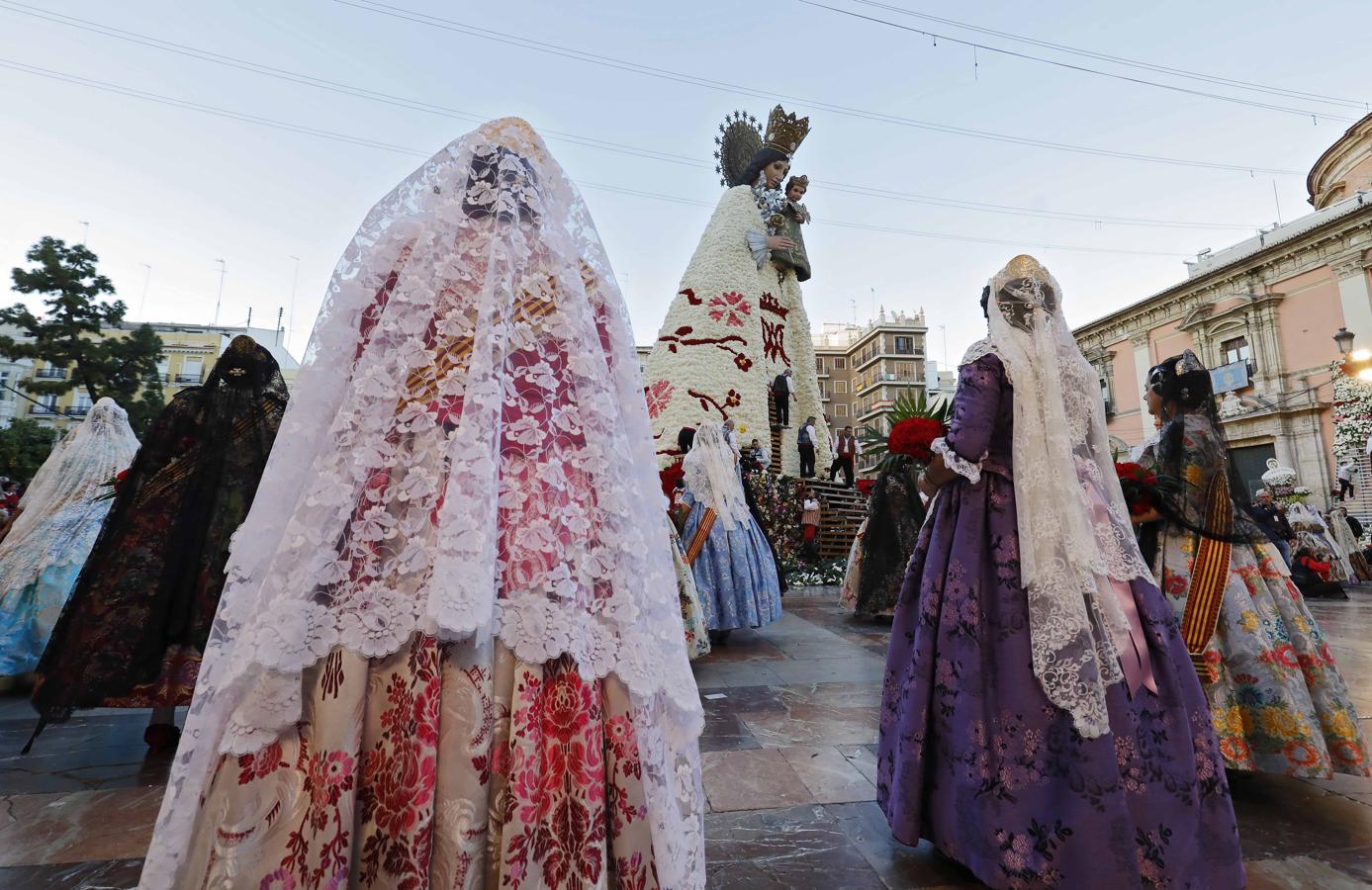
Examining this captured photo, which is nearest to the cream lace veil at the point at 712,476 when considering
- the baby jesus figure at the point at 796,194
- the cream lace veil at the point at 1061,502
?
the cream lace veil at the point at 1061,502

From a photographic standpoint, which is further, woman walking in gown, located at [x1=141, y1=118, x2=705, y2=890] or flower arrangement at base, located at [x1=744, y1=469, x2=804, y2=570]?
flower arrangement at base, located at [x1=744, y1=469, x2=804, y2=570]

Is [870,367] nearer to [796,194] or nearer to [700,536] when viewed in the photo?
[796,194]

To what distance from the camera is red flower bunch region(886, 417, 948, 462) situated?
247cm

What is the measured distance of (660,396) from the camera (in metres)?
8.44

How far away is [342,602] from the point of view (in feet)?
3.42

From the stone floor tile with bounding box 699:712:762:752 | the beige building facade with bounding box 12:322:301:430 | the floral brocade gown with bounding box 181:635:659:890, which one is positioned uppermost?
the beige building facade with bounding box 12:322:301:430

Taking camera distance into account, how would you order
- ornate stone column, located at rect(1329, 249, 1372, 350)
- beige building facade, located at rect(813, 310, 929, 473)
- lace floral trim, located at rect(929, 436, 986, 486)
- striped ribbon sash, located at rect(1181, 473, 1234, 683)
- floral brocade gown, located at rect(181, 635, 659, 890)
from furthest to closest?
beige building facade, located at rect(813, 310, 929, 473), ornate stone column, located at rect(1329, 249, 1372, 350), striped ribbon sash, located at rect(1181, 473, 1234, 683), lace floral trim, located at rect(929, 436, 986, 486), floral brocade gown, located at rect(181, 635, 659, 890)

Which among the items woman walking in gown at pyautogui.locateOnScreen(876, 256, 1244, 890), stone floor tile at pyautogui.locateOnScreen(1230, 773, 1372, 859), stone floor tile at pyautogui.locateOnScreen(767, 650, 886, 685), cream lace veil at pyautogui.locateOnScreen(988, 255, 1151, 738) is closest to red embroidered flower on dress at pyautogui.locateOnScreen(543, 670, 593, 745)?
woman walking in gown at pyautogui.locateOnScreen(876, 256, 1244, 890)

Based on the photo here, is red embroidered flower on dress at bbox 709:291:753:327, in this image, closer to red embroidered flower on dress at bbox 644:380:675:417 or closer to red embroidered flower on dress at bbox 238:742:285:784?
red embroidered flower on dress at bbox 644:380:675:417

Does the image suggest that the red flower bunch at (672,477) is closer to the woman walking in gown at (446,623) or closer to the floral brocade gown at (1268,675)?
the floral brocade gown at (1268,675)

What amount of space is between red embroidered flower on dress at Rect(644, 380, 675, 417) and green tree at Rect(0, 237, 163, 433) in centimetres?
1941

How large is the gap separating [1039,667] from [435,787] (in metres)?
1.44

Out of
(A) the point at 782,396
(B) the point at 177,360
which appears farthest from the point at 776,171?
(B) the point at 177,360

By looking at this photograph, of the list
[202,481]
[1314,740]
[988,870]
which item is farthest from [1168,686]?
[202,481]
